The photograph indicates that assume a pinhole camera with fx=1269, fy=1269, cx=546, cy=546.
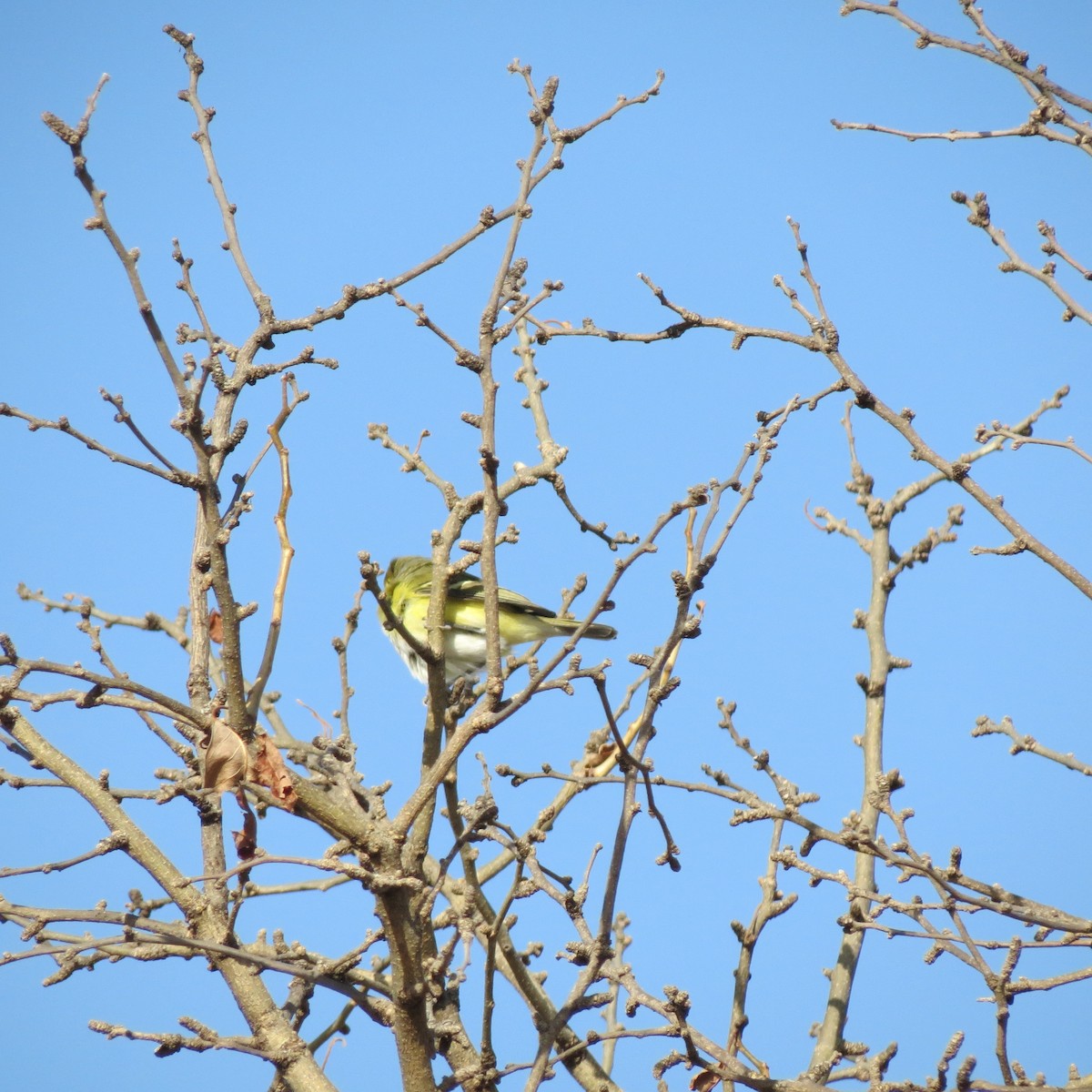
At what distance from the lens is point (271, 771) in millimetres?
2678

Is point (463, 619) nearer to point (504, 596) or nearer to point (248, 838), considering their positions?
point (504, 596)

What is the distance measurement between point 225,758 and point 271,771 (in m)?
0.10

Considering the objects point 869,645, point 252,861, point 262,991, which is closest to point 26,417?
point 252,861

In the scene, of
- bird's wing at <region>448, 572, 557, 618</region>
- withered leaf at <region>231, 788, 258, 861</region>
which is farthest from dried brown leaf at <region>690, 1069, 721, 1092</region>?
bird's wing at <region>448, 572, 557, 618</region>

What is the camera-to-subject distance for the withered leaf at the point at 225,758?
2.65 meters

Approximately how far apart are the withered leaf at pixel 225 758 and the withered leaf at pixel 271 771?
0.12ft

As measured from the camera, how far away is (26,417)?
307 centimetres

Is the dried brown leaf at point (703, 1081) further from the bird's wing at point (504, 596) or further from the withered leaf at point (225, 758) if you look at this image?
the bird's wing at point (504, 596)

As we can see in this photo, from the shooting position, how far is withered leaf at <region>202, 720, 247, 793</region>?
2.65 m

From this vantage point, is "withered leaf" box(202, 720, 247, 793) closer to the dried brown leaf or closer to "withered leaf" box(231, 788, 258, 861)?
"withered leaf" box(231, 788, 258, 861)

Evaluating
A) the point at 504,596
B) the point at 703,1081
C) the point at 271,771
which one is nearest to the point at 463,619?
the point at 504,596

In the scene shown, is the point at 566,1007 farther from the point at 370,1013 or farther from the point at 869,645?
the point at 869,645

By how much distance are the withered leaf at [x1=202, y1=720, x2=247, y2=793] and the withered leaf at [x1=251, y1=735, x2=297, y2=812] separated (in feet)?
0.12

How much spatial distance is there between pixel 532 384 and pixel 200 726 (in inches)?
131
